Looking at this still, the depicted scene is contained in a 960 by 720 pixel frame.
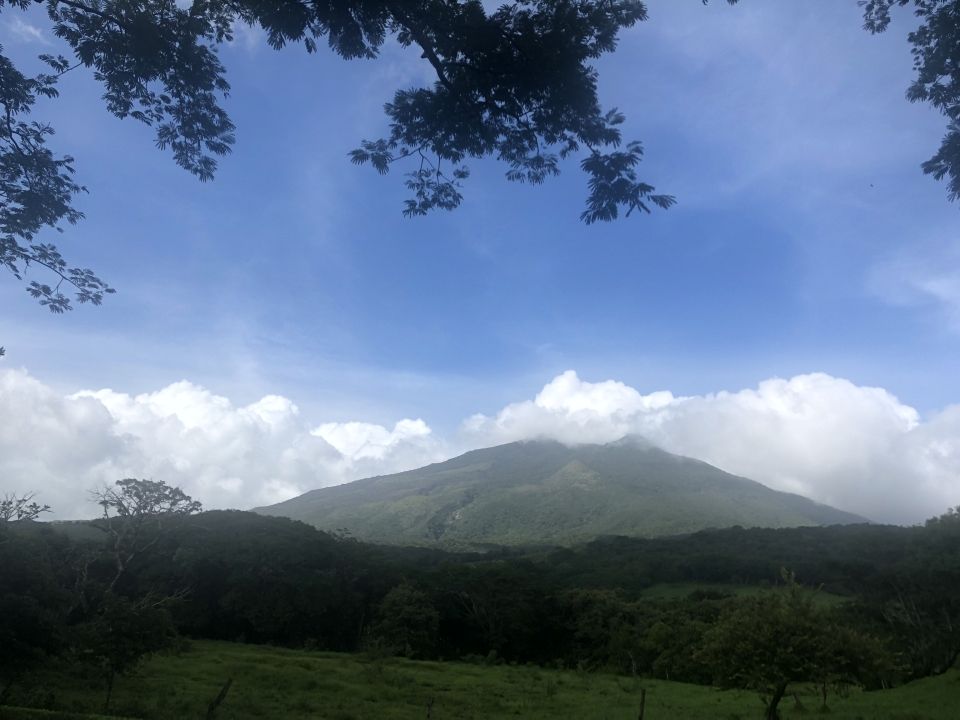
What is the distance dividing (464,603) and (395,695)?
30.7 meters

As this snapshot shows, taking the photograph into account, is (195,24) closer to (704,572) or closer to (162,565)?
(162,565)

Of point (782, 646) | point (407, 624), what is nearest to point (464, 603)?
point (407, 624)

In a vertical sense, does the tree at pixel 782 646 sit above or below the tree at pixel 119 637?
above

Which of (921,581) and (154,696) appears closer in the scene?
(154,696)

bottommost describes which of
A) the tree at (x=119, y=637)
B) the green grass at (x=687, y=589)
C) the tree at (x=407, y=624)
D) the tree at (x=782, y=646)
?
the tree at (x=407, y=624)

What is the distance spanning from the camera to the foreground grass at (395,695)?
71.7ft

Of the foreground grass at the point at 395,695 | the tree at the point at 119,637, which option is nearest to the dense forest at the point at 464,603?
the tree at the point at 119,637

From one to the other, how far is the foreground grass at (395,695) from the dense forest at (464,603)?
5.45 feet

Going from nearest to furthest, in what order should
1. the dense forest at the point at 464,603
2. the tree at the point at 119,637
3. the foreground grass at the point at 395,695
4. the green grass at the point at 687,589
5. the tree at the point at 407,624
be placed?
the dense forest at the point at 464,603
the tree at the point at 119,637
the foreground grass at the point at 395,695
the tree at the point at 407,624
the green grass at the point at 687,589

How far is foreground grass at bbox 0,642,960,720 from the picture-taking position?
71.7ft

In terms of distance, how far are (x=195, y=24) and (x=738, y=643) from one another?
2219cm

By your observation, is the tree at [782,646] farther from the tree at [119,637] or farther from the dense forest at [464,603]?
the tree at [119,637]

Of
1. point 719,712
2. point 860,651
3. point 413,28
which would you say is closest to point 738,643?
point 860,651

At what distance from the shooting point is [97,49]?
7234 mm
